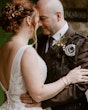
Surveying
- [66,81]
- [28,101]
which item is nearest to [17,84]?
[28,101]

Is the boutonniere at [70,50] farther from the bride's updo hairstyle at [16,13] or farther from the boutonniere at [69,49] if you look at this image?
the bride's updo hairstyle at [16,13]

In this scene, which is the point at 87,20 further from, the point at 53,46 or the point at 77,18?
the point at 53,46

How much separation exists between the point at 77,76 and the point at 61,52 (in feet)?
0.72

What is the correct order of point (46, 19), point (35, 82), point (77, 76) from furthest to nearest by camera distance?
1. point (46, 19)
2. point (77, 76)
3. point (35, 82)

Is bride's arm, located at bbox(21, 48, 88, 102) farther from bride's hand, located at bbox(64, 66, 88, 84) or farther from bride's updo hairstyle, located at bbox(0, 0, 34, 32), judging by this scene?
bride's updo hairstyle, located at bbox(0, 0, 34, 32)

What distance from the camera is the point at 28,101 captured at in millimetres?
2926

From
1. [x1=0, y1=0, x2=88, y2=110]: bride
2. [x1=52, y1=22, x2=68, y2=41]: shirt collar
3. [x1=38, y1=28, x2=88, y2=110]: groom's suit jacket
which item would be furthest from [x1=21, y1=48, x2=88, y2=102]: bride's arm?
[x1=52, y1=22, x2=68, y2=41]: shirt collar

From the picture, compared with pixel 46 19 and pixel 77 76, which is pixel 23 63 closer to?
pixel 77 76

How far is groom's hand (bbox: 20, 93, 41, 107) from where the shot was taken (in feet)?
9.50

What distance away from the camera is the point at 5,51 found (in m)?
2.87

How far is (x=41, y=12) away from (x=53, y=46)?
0.24 meters

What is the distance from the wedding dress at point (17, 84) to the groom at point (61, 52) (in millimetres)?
107

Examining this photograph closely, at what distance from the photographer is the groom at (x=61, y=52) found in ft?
9.59

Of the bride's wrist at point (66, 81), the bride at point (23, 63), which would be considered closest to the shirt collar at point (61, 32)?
the bride at point (23, 63)
